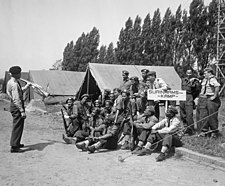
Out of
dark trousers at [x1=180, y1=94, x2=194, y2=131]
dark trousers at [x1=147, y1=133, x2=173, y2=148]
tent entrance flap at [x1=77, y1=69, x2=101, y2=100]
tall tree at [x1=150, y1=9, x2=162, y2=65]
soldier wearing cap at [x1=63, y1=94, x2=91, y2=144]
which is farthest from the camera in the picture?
tall tree at [x1=150, y1=9, x2=162, y2=65]

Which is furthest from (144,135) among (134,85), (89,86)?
(89,86)

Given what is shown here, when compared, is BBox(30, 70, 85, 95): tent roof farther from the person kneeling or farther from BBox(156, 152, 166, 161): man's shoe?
BBox(156, 152, 166, 161): man's shoe

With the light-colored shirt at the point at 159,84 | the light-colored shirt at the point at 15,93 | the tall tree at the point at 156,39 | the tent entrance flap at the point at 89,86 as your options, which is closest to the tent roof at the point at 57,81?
the tent entrance flap at the point at 89,86

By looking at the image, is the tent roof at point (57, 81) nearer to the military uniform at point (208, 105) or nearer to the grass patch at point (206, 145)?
the military uniform at point (208, 105)

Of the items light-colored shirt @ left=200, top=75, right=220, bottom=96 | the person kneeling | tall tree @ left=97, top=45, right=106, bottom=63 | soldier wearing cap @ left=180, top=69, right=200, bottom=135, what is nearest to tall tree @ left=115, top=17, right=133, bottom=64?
tall tree @ left=97, top=45, right=106, bottom=63

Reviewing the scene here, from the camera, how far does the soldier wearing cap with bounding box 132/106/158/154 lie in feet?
17.8

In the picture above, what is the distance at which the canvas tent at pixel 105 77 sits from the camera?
11.1 meters

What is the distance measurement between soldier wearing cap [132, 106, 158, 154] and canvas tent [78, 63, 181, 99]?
4887mm

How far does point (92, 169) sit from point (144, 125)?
157 centimetres

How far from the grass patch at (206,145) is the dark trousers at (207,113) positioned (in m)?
0.30

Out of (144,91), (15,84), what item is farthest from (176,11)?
(15,84)

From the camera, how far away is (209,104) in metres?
5.89

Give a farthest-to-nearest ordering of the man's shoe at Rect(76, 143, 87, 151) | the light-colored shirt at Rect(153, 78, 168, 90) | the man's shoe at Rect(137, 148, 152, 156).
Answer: the light-colored shirt at Rect(153, 78, 168, 90), the man's shoe at Rect(76, 143, 87, 151), the man's shoe at Rect(137, 148, 152, 156)

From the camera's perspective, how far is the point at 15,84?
5.65m
